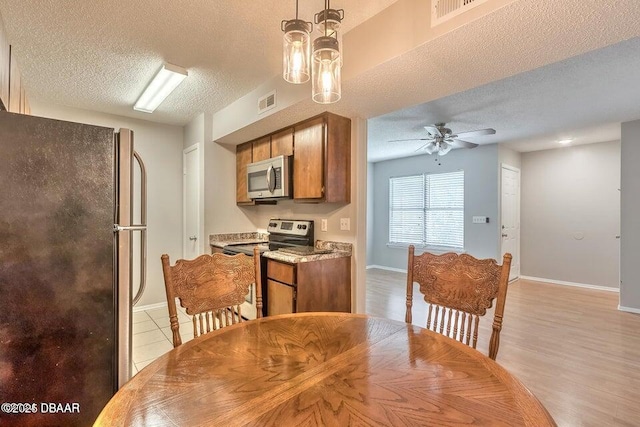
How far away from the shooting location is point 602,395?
209 centimetres

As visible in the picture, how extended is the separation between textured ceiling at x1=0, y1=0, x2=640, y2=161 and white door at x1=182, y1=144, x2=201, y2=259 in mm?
563

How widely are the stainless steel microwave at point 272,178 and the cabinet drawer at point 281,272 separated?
2.38 feet

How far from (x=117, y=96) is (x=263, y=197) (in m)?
1.71

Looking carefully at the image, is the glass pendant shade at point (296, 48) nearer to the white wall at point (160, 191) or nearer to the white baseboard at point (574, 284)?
the white wall at point (160, 191)

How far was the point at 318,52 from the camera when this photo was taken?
1.20 m

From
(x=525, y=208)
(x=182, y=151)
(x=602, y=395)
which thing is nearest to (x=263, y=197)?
(x=182, y=151)

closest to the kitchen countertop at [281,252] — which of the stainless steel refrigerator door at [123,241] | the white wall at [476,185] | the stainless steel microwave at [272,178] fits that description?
the stainless steel microwave at [272,178]

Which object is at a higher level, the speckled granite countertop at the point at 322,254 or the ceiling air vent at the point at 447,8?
the ceiling air vent at the point at 447,8

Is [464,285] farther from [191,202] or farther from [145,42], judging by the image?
[191,202]

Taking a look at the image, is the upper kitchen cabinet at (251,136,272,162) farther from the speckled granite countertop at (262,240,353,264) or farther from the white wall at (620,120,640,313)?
the white wall at (620,120,640,313)

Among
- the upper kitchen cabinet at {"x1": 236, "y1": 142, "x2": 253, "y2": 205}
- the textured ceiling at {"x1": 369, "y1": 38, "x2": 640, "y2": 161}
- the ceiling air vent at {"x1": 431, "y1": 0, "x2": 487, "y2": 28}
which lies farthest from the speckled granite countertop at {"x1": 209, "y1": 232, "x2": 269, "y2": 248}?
the ceiling air vent at {"x1": 431, "y1": 0, "x2": 487, "y2": 28}

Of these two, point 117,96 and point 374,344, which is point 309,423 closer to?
point 374,344

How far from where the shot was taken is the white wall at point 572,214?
496 centimetres

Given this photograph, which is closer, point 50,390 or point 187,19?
point 50,390
